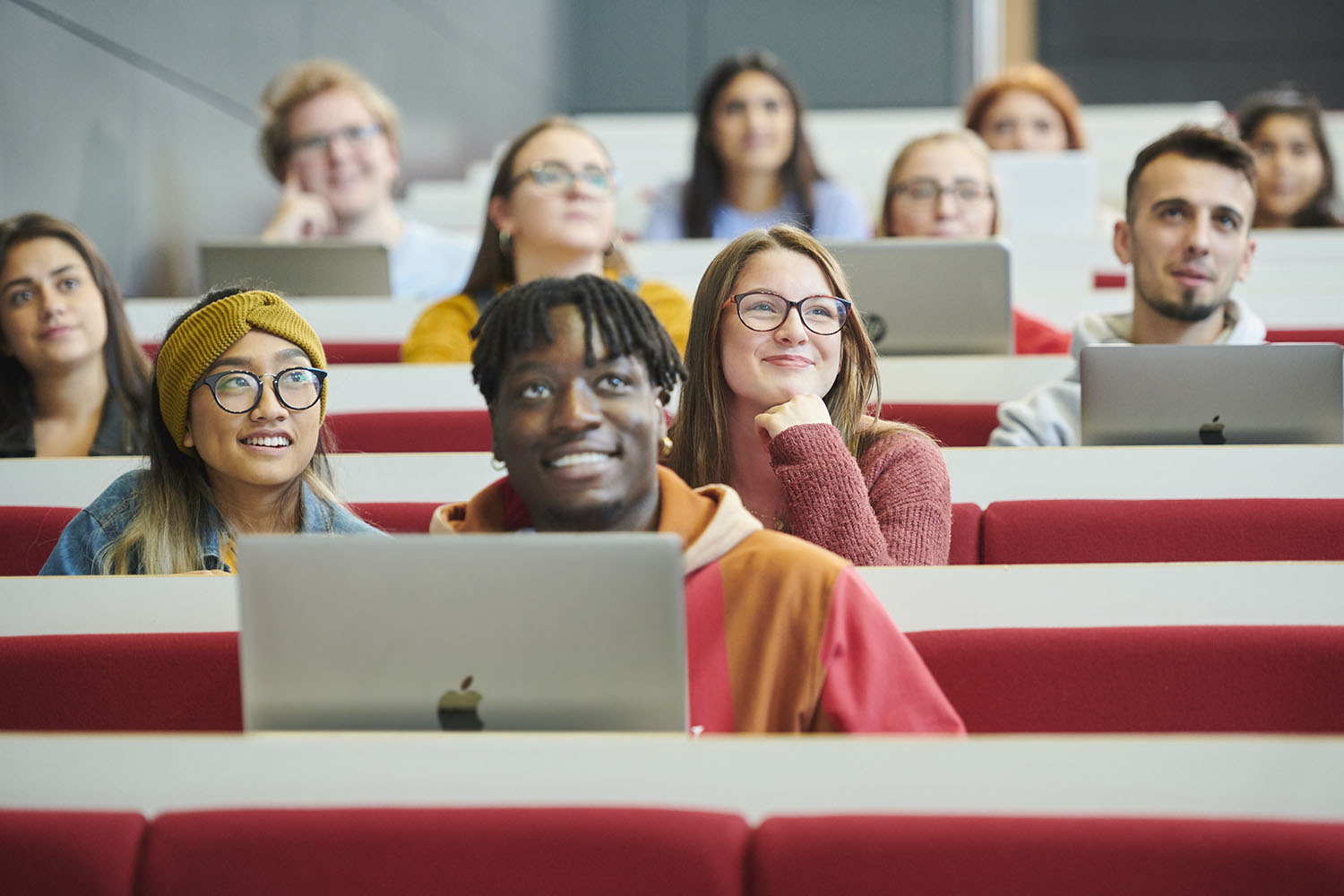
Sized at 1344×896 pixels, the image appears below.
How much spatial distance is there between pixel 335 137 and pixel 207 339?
142 centimetres

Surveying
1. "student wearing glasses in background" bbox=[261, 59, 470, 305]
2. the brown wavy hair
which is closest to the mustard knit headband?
"student wearing glasses in background" bbox=[261, 59, 470, 305]

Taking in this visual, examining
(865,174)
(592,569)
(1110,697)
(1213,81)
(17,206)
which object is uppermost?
(1213,81)

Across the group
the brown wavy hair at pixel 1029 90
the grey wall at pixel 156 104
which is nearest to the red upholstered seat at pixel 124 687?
the grey wall at pixel 156 104

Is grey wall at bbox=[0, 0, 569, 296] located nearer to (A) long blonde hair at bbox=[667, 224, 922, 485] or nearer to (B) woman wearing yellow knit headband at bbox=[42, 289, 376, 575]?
(B) woman wearing yellow knit headband at bbox=[42, 289, 376, 575]

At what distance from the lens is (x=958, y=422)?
1663 millimetres

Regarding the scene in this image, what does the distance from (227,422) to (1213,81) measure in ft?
15.1

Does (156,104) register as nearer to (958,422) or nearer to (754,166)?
(754,166)

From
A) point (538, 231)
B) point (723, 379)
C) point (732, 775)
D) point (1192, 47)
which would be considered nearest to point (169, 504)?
point (723, 379)

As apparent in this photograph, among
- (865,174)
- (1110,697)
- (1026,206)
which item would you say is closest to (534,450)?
(1110,697)

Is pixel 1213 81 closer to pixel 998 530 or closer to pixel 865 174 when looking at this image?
pixel 865 174

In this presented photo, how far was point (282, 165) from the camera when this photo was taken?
2.60 meters

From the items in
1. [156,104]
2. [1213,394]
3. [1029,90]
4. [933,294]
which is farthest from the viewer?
[1029,90]

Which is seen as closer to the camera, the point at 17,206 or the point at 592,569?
the point at 592,569

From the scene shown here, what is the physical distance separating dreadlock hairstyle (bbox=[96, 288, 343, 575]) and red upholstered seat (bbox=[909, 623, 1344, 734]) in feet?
1.96
